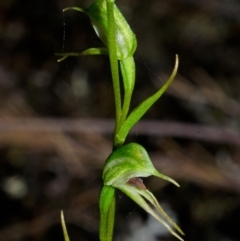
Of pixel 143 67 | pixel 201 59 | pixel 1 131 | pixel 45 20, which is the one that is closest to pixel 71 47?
pixel 45 20

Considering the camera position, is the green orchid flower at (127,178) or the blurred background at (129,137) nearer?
the green orchid flower at (127,178)

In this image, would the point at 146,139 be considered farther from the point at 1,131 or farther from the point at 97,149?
the point at 1,131

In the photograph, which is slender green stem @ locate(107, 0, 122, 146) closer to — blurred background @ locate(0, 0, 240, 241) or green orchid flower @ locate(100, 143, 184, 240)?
green orchid flower @ locate(100, 143, 184, 240)

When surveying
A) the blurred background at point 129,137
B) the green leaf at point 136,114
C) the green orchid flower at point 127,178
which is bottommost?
the blurred background at point 129,137

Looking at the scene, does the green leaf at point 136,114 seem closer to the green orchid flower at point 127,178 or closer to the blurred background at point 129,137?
the green orchid flower at point 127,178

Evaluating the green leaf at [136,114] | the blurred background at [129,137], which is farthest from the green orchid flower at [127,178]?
the blurred background at [129,137]

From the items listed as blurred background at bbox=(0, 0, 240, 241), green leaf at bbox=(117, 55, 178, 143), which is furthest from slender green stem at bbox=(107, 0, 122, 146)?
blurred background at bbox=(0, 0, 240, 241)
